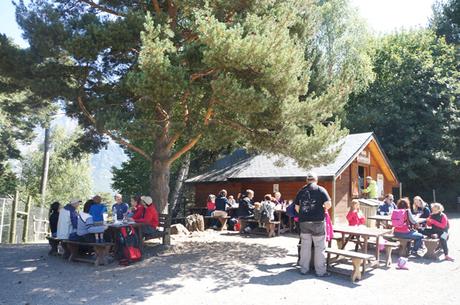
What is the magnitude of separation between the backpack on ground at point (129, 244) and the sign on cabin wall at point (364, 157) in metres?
13.2

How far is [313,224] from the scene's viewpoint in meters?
8.25

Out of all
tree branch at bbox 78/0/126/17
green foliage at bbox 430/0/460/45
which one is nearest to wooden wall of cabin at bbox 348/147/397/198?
tree branch at bbox 78/0/126/17

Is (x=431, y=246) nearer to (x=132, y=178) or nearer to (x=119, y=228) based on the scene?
(x=119, y=228)

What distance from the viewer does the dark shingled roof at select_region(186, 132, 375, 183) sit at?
1644 centimetres

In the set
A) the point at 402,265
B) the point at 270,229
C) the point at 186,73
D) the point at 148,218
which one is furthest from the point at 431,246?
the point at 186,73

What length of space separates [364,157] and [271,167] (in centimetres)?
481

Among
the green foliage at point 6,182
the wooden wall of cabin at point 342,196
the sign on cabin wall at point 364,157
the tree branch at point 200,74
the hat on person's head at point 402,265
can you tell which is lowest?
the hat on person's head at point 402,265

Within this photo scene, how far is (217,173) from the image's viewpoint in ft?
70.3

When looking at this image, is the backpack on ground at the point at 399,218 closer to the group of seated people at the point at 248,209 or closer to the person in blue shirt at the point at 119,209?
the group of seated people at the point at 248,209

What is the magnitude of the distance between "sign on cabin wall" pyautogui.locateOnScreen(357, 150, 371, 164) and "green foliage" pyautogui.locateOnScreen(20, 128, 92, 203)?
37444 millimetres

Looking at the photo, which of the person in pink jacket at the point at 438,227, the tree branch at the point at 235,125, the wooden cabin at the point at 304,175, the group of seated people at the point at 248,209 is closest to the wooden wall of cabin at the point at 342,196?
the wooden cabin at the point at 304,175

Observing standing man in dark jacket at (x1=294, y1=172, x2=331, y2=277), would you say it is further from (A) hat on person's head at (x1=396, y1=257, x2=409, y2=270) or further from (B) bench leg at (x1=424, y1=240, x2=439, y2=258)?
(B) bench leg at (x1=424, y1=240, x2=439, y2=258)

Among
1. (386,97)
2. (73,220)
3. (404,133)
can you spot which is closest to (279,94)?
(73,220)

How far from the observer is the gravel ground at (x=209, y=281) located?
669cm
